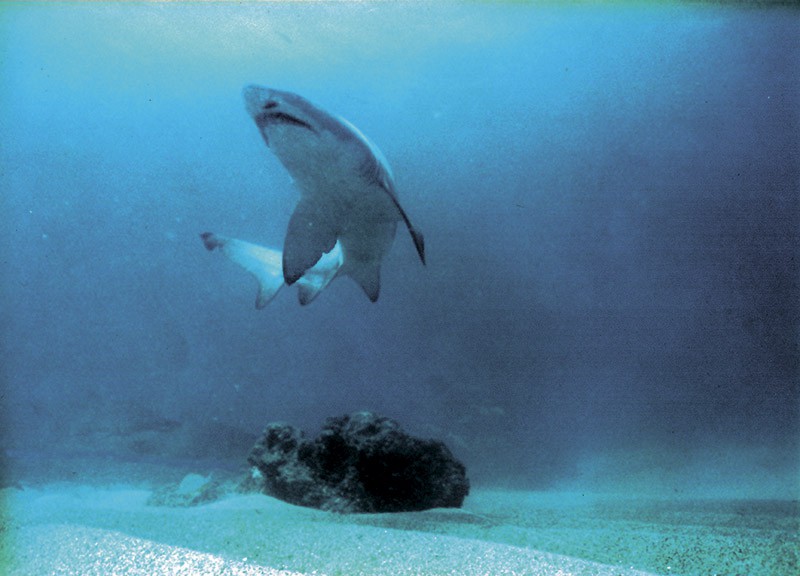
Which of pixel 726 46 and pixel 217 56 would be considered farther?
pixel 217 56

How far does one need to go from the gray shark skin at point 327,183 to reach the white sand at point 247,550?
2.50m

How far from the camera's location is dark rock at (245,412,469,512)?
466 centimetres

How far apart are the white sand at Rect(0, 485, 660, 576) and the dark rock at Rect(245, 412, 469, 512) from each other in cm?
152

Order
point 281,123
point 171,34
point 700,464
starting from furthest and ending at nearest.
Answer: point 171,34 → point 700,464 → point 281,123

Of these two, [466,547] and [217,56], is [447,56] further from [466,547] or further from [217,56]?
[466,547]

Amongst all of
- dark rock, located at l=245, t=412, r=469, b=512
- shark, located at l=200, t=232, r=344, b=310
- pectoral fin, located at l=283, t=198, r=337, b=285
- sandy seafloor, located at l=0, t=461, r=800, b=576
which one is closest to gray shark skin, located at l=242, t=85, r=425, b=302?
pectoral fin, located at l=283, t=198, r=337, b=285

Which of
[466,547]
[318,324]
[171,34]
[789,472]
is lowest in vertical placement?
[466,547]

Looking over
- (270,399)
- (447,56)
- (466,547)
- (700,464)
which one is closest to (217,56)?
(447,56)

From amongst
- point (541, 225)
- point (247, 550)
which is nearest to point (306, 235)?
point (247, 550)

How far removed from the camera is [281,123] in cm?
385

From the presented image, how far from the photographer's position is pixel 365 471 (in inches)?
186

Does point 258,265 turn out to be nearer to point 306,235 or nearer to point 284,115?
point 306,235

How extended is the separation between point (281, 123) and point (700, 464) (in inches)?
479

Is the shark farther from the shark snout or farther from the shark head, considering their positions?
the shark snout
